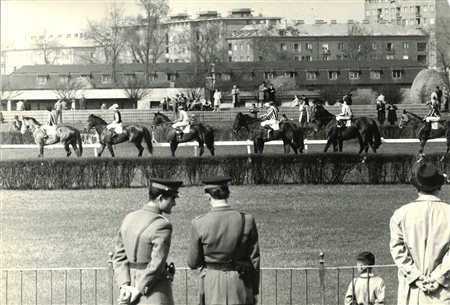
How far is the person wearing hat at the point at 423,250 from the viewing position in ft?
23.7

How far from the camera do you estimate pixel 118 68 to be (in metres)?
68.1

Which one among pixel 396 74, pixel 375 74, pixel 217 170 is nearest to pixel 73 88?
pixel 375 74

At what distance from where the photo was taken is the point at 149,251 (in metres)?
7.39

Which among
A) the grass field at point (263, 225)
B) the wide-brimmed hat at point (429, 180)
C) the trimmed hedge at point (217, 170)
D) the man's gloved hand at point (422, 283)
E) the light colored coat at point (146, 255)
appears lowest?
the grass field at point (263, 225)

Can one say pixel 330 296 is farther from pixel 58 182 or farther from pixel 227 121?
pixel 227 121

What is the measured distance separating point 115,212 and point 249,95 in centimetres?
4552

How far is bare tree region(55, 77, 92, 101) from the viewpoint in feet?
187

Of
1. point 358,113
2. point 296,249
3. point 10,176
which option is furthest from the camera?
point 358,113

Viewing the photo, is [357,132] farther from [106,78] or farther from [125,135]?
[106,78]

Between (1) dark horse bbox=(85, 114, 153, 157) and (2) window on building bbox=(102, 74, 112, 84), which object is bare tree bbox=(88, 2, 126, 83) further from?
(1) dark horse bbox=(85, 114, 153, 157)

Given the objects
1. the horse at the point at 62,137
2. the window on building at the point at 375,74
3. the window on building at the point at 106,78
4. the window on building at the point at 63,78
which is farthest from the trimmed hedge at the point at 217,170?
the window on building at the point at 375,74

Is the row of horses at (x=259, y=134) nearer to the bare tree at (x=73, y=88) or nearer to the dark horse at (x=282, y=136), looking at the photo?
the dark horse at (x=282, y=136)

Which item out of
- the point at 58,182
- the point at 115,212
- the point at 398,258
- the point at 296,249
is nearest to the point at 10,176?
the point at 58,182

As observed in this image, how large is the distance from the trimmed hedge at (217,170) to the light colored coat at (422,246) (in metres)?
13.7
